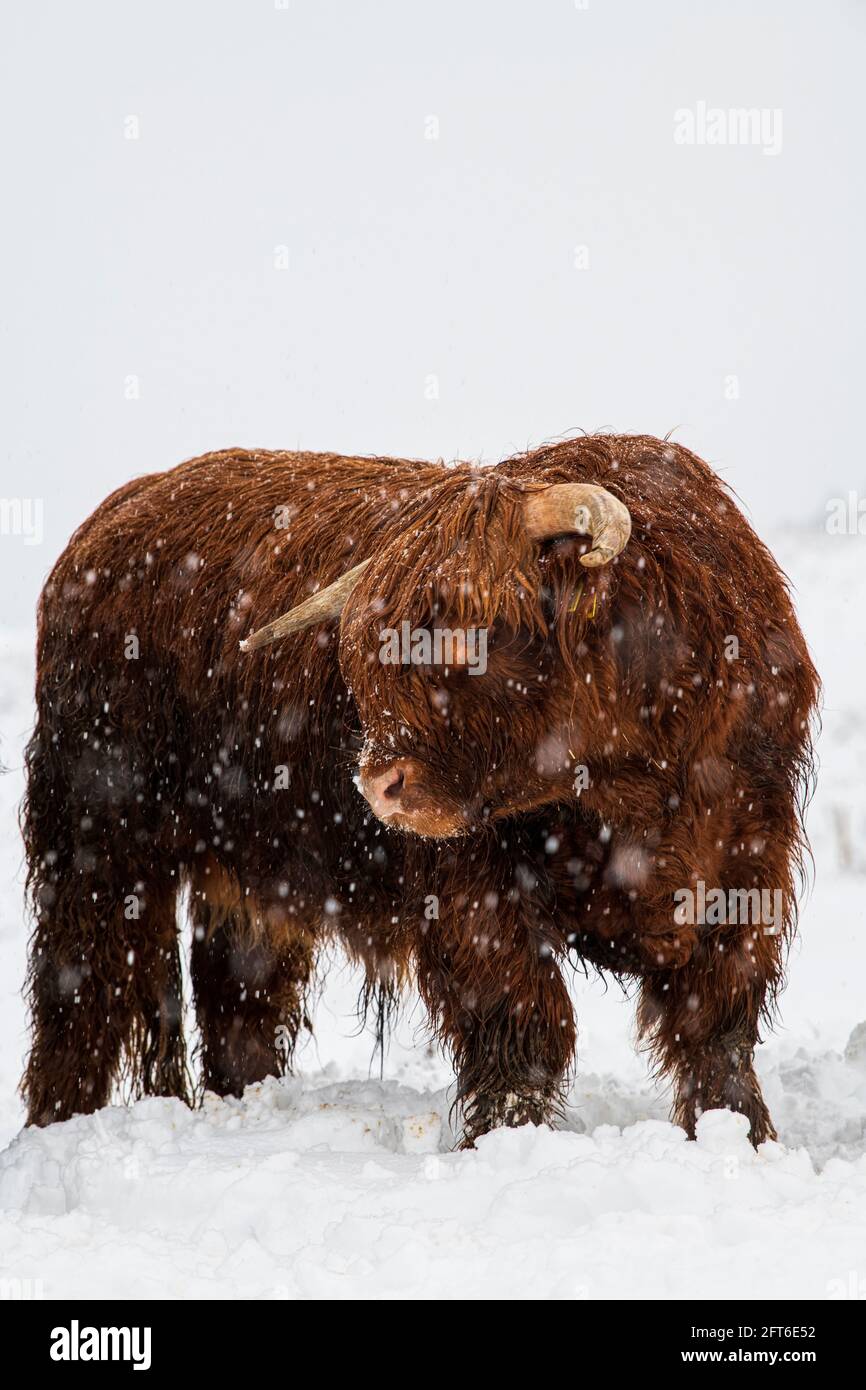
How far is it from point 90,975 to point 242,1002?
2.83ft

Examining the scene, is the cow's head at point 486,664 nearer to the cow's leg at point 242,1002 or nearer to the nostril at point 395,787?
the nostril at point 395,787

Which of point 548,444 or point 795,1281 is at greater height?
point 548,444

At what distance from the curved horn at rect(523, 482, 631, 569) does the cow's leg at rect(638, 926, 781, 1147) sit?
4.21 ft

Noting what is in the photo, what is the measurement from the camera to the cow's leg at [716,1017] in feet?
15.1

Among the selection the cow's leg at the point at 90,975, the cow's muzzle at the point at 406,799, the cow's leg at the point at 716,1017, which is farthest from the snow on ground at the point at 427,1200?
the cow's muzzle at the point at 406,799

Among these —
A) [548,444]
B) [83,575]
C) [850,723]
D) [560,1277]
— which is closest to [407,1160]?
[560,1277]

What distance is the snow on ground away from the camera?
347 centimetres

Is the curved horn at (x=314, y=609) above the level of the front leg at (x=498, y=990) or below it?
above

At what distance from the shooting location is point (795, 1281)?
11.1ft

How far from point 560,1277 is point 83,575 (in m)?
3.54

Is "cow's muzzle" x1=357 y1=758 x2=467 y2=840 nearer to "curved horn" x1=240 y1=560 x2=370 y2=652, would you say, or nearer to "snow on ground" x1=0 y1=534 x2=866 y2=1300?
"curved horn" x1=240 y1=560 x2=370 y2=652

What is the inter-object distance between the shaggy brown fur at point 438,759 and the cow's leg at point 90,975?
11mm

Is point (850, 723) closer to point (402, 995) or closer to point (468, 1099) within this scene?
point (402, 995)

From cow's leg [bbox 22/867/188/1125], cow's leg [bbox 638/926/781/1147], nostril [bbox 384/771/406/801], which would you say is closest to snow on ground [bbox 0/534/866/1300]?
cow's leg [bbox 638/926/781/1147]
